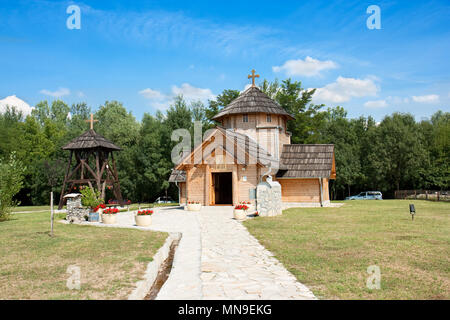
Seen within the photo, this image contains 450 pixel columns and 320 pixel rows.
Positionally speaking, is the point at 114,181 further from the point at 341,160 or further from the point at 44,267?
the point at 341,160

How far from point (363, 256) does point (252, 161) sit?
49.8 ft

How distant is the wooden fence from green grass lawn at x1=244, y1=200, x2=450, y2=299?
23707 millimetres

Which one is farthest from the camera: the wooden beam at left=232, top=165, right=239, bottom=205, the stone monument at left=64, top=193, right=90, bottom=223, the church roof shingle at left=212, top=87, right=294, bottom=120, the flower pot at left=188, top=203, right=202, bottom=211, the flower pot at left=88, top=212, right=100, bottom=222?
the church roof shingle at left=212, top=87, right=294, bottom=120

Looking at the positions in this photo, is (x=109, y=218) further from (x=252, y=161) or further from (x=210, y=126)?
(x=210, y=126)

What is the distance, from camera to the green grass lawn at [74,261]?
5672mm

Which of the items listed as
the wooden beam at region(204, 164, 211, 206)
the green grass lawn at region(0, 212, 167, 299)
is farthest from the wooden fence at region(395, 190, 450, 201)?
the green grass lawn at region(0, 212, 167, 299)

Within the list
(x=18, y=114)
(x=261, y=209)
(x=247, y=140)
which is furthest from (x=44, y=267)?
(x=18, y=114)

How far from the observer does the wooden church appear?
23.8m

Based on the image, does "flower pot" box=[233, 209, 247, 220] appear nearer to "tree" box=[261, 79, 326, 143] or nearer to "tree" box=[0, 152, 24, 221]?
"tree" box=[0, 152, 24, 221]

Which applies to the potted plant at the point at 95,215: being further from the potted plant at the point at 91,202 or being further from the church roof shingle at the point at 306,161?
the church roof shingle at the point at 306,161

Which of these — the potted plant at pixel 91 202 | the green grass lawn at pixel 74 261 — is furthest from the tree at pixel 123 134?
the green grass lawn at pixel 74 261

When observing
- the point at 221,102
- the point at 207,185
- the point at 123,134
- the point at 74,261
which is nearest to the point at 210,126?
the point at 221,102

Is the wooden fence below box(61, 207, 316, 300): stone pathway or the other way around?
below

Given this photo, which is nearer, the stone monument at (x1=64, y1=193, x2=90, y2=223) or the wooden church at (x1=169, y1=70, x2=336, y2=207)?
the stone monument at (x1=64, y1=193, x2=90, y2=223)
